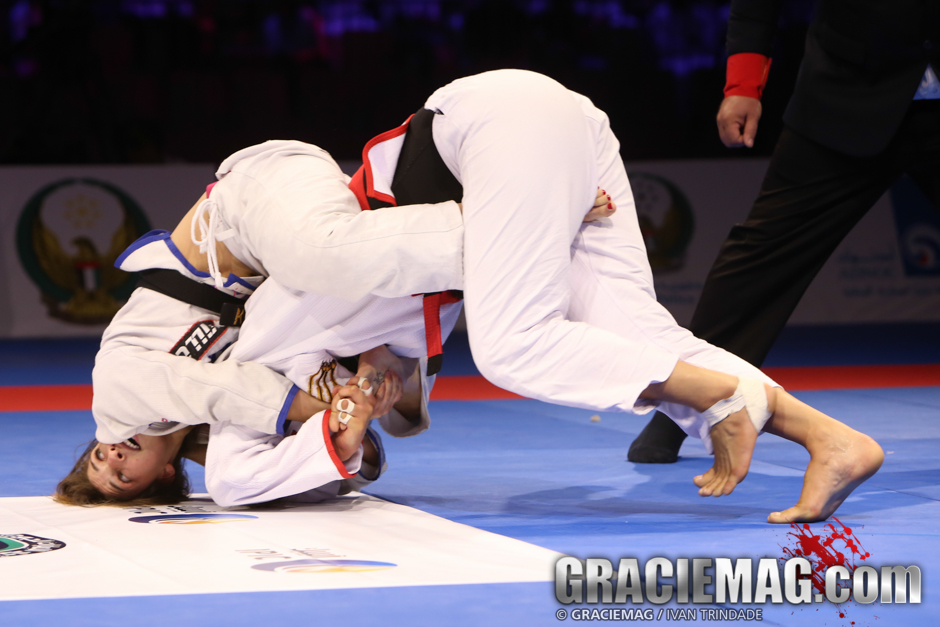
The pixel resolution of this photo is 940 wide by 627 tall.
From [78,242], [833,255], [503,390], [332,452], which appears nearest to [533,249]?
[332,452]

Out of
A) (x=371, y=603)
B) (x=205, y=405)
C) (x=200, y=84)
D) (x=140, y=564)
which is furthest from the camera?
(x=200, y=84)

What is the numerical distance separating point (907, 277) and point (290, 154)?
6.54 m

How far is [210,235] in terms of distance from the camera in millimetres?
2342

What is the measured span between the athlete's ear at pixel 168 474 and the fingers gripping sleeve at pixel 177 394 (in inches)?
7.2

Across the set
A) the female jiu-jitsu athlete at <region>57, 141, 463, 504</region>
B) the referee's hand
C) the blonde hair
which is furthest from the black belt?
the referee's hand

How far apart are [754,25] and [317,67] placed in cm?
639

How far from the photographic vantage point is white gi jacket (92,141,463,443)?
6.72 ft

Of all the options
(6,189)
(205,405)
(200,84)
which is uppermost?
(200,84)

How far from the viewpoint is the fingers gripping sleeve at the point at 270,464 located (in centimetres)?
223

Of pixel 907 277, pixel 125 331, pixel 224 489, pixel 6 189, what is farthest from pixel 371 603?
pixel 907 277

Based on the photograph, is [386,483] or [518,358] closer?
→ [518,358]

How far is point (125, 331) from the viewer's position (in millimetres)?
2365

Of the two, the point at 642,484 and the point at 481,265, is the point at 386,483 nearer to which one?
the point at 642,484

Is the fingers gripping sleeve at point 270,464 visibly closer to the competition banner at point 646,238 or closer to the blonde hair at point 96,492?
the blonde hair at point 96,492
